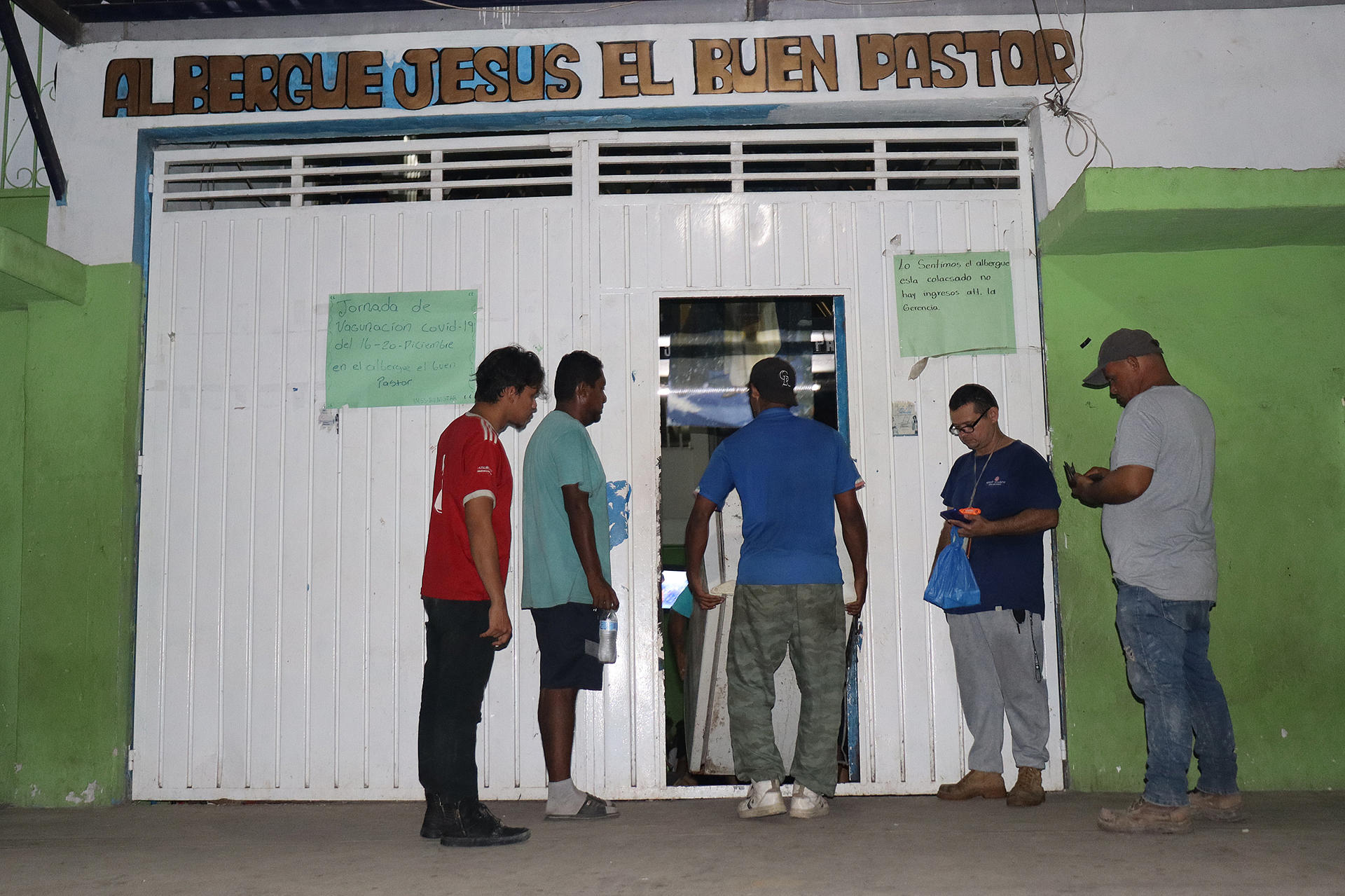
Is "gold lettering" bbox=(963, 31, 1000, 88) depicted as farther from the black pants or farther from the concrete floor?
the black pants

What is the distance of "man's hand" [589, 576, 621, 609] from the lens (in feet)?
14.5

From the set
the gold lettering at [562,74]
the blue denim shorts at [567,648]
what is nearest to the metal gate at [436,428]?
the gold lettering at [562,74]

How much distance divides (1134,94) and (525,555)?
388 centimetres

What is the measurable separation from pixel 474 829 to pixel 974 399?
2913mm

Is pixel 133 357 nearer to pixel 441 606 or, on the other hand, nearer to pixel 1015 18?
pixel 441 606

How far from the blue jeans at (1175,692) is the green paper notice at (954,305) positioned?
149 cm

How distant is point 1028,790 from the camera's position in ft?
14.8

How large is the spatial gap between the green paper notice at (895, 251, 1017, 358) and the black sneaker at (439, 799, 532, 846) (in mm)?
2895

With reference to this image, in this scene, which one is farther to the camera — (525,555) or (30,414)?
(30,414)

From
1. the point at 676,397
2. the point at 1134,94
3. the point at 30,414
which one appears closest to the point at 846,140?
the point at 1134,94

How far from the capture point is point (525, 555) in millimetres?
4586

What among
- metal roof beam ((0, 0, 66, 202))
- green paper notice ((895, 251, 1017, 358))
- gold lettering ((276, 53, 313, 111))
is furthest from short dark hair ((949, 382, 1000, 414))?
metal roof beam ((0, 0, 66, 202))

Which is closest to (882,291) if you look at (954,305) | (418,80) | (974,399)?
Result: (954,305)

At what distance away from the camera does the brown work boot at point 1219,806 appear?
13.5 feet
